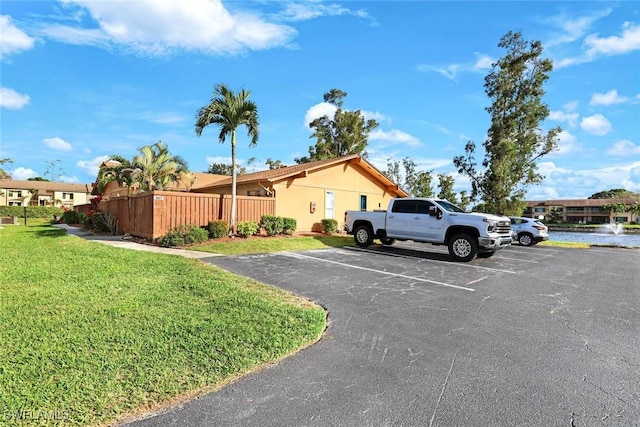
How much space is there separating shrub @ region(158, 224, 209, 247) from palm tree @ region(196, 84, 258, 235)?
142 cm

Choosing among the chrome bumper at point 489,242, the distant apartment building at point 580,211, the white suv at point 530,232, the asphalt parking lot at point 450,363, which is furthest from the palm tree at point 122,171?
the distant apartment building at point 580,211

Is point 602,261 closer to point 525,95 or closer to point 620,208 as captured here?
point 525,95

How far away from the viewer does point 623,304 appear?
6.22 meters

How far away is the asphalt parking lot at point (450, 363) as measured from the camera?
108 inches

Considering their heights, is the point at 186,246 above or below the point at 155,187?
below

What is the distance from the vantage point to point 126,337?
3.88m

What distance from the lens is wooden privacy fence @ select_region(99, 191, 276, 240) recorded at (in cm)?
1370

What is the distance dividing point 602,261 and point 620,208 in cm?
8503

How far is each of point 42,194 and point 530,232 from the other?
68.2 meters

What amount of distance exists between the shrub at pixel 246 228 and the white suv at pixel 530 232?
12778 millimetres

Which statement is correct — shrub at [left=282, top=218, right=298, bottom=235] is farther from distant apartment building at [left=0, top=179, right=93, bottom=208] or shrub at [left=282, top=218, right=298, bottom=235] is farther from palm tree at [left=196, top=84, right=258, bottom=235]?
distant apartment building at [left=0, top=179, right=93, bottom=208]

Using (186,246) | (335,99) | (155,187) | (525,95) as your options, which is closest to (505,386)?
(186,246)

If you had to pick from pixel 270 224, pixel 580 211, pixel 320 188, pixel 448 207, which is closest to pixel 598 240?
pixel 320 188

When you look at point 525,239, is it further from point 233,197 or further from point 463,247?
point 233,197
